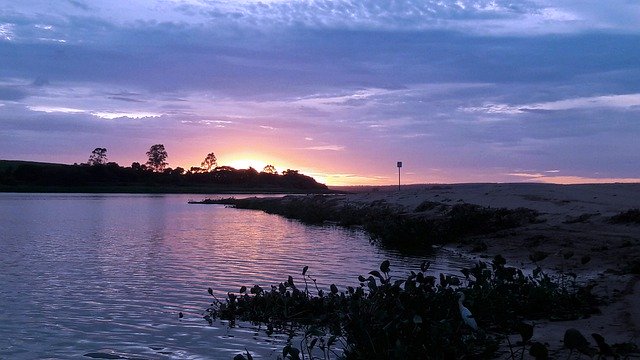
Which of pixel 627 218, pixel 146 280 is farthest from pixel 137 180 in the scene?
pixel 627 218

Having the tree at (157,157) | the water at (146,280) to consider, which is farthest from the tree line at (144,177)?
the water at (146,280)

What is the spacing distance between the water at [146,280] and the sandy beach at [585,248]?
100 inches

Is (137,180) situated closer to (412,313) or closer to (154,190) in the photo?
(154,190)

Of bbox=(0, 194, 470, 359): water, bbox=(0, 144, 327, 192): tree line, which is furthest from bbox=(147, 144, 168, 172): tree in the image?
bbox=(0, 194, 470, 359): water

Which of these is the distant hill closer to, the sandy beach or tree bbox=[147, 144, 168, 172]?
tree bbox=[147, 144, 168, 172]

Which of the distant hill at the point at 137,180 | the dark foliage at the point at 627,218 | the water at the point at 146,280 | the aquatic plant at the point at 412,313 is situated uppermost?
the distant hill at the point at 137,180

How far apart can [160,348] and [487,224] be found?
16.9 m

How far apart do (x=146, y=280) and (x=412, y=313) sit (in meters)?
10.6

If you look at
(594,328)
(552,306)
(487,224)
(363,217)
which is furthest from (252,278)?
(363,217)

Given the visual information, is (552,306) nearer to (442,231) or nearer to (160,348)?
(160,348)

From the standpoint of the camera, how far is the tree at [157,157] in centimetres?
16025

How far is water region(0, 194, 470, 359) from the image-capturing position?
974 centimetres

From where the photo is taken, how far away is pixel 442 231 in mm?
24531

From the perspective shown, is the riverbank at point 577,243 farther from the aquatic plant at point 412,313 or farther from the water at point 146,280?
the water at point 146,280
